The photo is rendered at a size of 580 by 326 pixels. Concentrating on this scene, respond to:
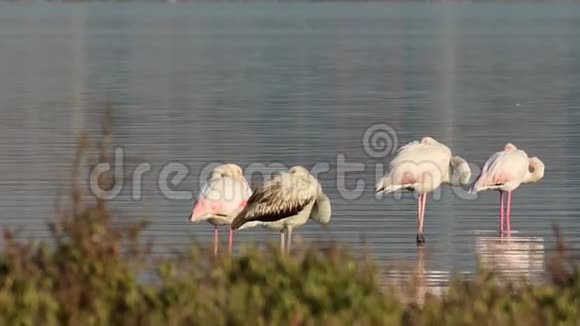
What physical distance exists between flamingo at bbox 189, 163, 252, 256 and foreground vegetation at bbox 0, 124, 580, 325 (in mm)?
3798

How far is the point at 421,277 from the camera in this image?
36.8 ft

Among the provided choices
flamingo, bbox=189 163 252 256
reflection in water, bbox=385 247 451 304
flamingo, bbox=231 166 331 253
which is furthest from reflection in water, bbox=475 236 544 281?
flamingo, bbox=189 163 252 256

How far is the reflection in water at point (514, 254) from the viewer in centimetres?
1158

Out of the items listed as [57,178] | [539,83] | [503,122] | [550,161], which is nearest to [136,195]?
[57,178]

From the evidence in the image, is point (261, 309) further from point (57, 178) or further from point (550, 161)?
point (550, 161)

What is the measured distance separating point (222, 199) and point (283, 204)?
1.41ft

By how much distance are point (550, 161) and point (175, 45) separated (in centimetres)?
4319

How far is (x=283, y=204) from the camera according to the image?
39.7ft

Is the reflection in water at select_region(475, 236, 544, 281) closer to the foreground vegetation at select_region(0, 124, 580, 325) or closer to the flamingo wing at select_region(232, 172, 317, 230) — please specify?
the flamingo wing at select_region(232, 172, 317, 230)

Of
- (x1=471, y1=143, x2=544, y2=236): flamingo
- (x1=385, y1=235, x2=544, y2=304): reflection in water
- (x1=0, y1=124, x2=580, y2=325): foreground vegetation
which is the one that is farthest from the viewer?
(x1=471, y1=143, x2=544, y2=236): flamingo

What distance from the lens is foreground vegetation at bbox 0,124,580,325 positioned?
739 cm

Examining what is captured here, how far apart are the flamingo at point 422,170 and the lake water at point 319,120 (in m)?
0.32

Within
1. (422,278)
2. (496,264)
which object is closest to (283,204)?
(422,278)

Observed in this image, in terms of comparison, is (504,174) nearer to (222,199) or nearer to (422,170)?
(422,170)
